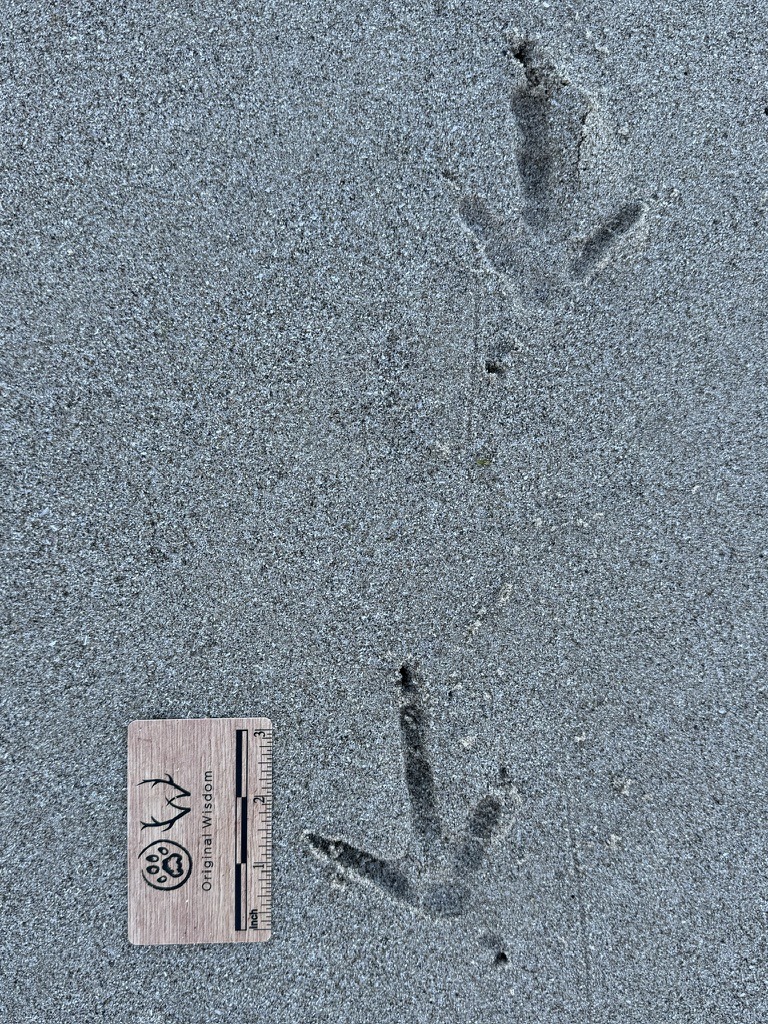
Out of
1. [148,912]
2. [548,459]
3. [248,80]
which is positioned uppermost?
[248,80]

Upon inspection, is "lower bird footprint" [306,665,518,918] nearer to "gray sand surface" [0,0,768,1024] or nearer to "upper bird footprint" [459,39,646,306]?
"gray sand surface" [0,0,768,1024]

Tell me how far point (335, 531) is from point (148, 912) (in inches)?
29.4

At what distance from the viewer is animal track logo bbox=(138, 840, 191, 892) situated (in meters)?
1.11

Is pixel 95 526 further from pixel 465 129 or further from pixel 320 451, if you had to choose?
pixel 465 129

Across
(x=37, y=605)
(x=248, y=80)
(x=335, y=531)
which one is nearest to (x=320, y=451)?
(x=335, y=531)

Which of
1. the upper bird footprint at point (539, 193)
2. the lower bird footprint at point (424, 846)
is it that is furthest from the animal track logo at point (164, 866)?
the upper bird footprint at point (539, 193)

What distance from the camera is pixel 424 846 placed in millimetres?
1138

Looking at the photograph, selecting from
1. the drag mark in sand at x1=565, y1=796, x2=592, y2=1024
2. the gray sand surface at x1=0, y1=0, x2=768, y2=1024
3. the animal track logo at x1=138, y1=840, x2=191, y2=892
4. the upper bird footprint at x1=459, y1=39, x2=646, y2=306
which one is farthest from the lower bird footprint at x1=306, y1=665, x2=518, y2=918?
the upper bird footprint at x1=459, y1=39, x2=646, y2=306

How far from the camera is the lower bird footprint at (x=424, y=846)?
1132 millimetres

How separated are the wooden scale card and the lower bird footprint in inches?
5.0

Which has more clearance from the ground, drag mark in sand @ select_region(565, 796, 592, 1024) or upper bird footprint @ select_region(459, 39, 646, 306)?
upper bird footprint @ select_region(459, 39, 646, 306)

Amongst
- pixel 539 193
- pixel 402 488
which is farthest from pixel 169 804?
pixel 539 193

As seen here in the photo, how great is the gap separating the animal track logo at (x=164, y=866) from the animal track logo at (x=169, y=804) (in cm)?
3

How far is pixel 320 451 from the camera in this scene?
115cm
